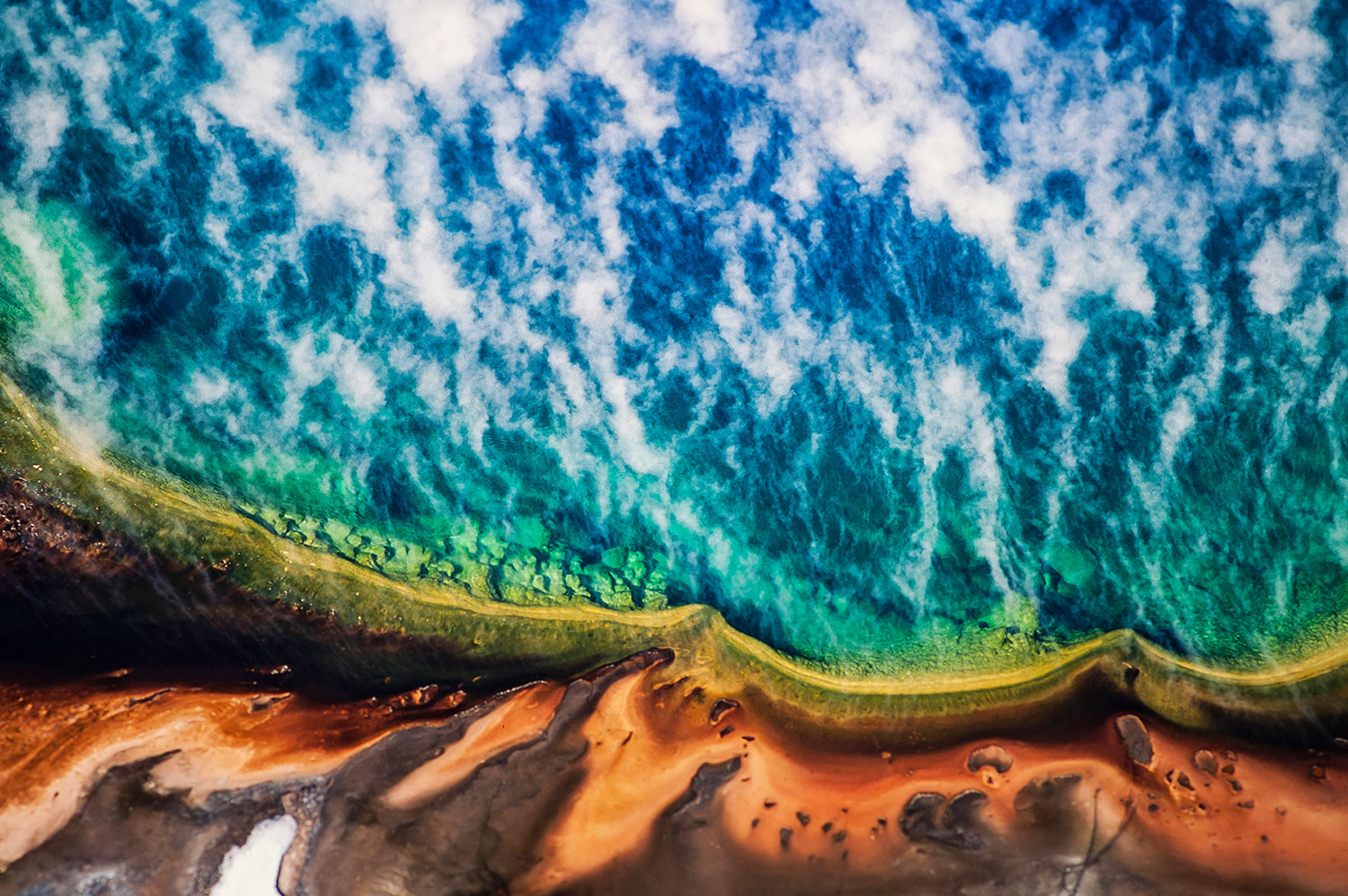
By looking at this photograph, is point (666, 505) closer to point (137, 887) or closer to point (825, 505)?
point (825, 505)

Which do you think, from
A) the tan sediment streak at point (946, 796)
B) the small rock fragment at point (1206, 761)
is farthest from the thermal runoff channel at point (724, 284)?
the small rock fragment at point (1206, 761)

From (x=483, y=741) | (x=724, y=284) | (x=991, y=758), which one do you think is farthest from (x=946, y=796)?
(x=724, y=284)

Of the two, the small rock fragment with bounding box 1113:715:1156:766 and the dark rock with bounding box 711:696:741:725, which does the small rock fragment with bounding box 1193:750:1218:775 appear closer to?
the small rock fragment with bounding box 1113:715:1156:766

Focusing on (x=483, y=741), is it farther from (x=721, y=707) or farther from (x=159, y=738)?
(x=159, y=738)

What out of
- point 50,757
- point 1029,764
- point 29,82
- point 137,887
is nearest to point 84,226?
point 29,82

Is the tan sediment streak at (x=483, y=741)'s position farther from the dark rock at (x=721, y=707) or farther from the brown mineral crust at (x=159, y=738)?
the dark rock at (x=721, y=707)
